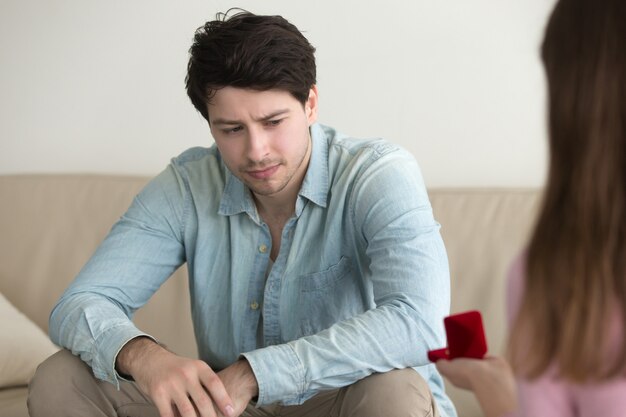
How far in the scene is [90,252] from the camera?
2779mm

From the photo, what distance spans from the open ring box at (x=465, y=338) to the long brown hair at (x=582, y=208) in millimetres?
266

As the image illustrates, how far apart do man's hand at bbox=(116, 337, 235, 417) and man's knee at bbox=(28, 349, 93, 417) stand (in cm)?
16

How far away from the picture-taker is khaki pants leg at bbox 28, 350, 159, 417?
6.07 feet

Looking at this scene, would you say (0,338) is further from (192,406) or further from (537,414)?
(537,414)

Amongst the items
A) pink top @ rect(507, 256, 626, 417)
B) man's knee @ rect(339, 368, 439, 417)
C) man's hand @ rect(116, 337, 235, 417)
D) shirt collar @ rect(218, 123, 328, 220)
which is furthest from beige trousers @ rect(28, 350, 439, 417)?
pink top @ rect(507, 256, 626, 417)

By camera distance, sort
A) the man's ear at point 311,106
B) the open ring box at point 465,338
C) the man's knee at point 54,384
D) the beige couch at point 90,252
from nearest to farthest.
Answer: the open ring box at point 465,338 < the man's knee at point 54,384 < the man's ear at point 311,106 < the beige couch at point 90,252

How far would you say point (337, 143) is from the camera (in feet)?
6.98

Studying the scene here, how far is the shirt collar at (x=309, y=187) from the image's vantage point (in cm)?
205

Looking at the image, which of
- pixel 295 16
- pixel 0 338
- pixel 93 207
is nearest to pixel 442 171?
pixel 295 16

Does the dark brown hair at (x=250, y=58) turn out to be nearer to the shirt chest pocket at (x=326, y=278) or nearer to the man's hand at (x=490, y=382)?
the shirt chest pocket at (x=326, y=278)

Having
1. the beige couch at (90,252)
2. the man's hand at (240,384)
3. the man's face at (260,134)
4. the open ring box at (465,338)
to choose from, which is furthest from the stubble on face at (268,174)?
the open ring box at (465,338)

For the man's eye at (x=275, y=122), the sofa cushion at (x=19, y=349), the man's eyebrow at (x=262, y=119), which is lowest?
the sofa cushion at (x=19, y=349)

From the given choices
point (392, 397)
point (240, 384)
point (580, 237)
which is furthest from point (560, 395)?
point (240, 384)

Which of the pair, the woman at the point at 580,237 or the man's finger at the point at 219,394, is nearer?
the woman at the point at 580,237
